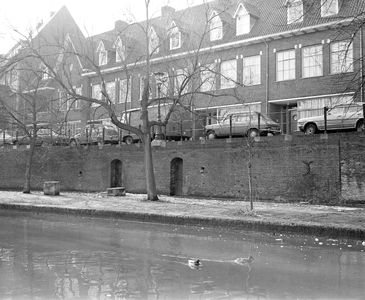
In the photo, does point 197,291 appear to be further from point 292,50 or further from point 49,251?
point 292,50

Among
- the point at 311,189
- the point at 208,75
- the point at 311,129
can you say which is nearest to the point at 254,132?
the point at 311,129

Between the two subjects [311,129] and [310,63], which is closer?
[311,129]

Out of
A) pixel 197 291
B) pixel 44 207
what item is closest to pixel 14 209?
pixel 44 207

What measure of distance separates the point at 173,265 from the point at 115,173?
20160mm

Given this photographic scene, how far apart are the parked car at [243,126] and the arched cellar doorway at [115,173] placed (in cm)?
634

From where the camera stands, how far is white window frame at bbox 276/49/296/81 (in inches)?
1077

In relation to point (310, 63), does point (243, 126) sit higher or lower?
lower

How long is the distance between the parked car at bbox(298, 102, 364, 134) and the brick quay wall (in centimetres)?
138

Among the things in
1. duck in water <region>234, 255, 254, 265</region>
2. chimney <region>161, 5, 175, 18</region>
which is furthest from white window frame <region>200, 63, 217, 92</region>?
duck in water <region>234, 255, 254, 265</region>

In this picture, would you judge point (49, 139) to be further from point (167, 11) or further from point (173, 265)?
point (173, 265)

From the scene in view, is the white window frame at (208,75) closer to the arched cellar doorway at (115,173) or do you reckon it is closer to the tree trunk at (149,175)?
the tree trunk at (149,175)

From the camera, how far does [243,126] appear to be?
2186 centimetres

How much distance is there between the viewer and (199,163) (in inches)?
875

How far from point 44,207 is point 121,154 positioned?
10839 millimetres
